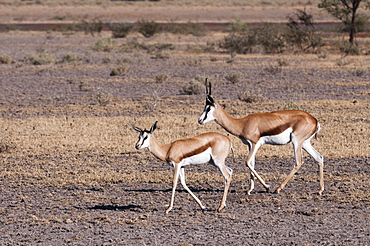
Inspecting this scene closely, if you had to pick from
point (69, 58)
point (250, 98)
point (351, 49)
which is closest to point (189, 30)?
point (351, 49)

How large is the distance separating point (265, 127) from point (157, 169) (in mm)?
3053

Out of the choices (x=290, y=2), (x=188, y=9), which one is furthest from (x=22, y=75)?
(x=290, y=2)

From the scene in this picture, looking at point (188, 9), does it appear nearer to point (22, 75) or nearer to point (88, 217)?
point (22, 75)

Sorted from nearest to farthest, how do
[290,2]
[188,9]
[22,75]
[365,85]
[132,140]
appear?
[132,140], [365,85], [22,75], [188,9], [290,2]

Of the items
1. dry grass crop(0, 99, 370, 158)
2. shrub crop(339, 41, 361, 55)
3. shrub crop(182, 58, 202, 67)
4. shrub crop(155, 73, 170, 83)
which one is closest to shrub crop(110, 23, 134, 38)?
shrub crop(339, 41, 361, 55)

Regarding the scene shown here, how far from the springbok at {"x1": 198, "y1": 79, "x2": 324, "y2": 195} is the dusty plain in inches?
30.3

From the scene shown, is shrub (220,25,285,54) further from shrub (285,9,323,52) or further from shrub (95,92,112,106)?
shrub (95,92,112,106)

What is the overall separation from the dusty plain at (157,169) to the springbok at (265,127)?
77cm

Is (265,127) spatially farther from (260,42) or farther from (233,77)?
(260,42)

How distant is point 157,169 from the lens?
1211 centimetres

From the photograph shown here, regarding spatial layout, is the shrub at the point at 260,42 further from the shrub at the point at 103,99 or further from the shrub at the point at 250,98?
the shrub at the point at 103,99

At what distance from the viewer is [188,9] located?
104312 mm

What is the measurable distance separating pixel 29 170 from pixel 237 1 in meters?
109

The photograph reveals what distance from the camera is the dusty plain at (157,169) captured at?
27.6ft
